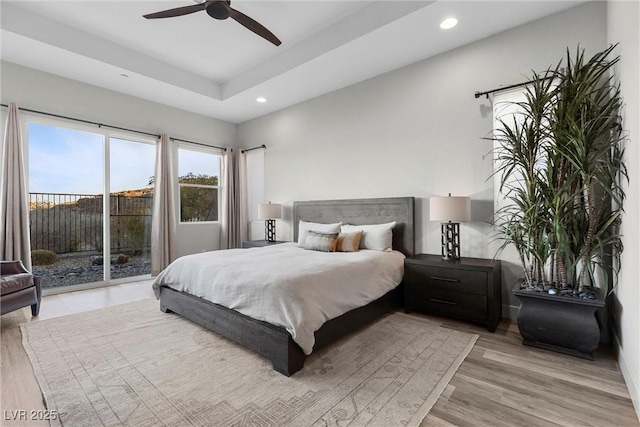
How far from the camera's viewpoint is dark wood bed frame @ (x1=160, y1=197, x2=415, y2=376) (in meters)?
2.02

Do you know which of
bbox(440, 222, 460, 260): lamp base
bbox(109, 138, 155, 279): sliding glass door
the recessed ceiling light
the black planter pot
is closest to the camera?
the black planter pot

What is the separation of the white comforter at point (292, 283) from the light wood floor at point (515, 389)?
2.99ft

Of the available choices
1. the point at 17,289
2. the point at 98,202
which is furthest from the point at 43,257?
the point at 17,289

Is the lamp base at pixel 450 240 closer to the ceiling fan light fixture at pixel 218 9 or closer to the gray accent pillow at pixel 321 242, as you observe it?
the gray accent pillow at pixel 321 242

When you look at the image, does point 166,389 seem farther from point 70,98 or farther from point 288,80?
point 70,98

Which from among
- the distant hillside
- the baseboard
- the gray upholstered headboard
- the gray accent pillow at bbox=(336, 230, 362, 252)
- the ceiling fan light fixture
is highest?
the ceiling fan light fixture

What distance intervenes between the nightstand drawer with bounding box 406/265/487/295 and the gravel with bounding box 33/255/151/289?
14.5 feet

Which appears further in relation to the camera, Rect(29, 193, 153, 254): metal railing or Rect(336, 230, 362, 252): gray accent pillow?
Rect(29, 193, 153, 254): metal railing

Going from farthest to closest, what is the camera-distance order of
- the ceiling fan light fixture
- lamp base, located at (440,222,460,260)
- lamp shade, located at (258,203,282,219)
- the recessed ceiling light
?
1. lamp shade, located at (258,203,282,219)
2. lamp base, located at (440,222,460,260)
3. the recessed ceiling light
4. the ceiling fan light fixture

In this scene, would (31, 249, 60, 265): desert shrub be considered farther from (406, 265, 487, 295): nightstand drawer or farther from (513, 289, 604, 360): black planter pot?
(513, 289, 604, 360): black planter pot

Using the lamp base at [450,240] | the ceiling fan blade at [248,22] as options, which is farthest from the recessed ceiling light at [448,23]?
the lamp base at [450,240]

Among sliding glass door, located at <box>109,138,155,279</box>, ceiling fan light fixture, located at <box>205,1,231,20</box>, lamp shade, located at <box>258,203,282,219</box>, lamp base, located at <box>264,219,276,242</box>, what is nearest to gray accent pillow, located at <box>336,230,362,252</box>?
lamp shade, located at <box>258,203,282,219</box>

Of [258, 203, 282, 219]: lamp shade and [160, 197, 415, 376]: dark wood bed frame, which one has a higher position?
[258, 203, 282, 219]: lamp shade

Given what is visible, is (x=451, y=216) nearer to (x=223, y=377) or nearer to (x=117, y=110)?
(x=223, y=377)
